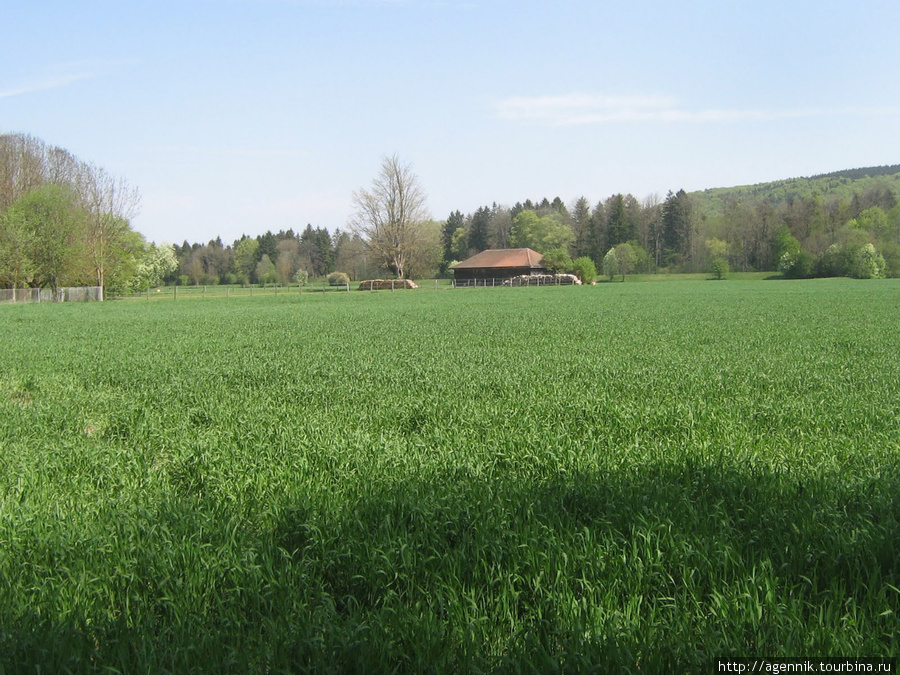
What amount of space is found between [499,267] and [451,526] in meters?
103

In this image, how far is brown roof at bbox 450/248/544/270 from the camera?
10686 centimetres

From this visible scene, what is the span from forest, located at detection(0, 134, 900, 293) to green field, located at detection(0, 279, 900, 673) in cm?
5706

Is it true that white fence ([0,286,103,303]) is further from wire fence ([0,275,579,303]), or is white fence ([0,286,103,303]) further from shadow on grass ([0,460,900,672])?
shadow on grass ([0,460,900,672])

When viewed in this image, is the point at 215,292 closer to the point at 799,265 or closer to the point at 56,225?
the point at 56,225

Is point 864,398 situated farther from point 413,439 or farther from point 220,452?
point 220,452

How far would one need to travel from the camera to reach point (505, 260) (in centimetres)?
10862

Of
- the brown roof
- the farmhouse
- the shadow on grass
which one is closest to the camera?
the shadow on grass

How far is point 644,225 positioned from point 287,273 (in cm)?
6948

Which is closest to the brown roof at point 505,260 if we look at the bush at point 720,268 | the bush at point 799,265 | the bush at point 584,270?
the bush at point 584,270

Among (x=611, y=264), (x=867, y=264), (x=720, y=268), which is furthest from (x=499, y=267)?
(x=867, y=264)

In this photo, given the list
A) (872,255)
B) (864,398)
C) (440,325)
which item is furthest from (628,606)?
(872,255)

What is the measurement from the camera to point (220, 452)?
6.68 m

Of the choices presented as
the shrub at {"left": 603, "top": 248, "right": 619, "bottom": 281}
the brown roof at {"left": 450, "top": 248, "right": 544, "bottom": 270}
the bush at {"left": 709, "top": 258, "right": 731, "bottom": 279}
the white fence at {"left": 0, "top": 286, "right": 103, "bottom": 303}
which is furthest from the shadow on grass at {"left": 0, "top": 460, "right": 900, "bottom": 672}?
the shrub at {"left": 603, "top": 248, "right": 619, "bottom": 281}

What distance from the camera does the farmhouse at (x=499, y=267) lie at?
10622 centimetres
